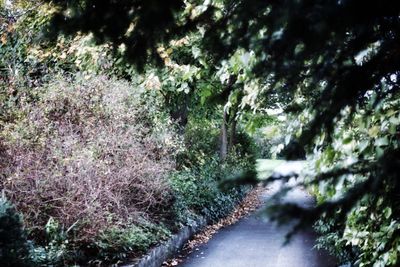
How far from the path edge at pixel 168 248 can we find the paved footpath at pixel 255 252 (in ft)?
1.16

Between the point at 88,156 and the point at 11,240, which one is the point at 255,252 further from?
the point at 11,240

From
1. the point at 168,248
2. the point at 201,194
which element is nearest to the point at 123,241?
the point at 168,248

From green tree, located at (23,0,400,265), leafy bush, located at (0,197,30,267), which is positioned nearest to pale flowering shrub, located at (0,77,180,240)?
leafy bush, located at (0,197,30,267)

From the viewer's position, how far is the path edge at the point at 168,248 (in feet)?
21.8

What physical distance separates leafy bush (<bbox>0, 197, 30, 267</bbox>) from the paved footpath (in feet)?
12.8

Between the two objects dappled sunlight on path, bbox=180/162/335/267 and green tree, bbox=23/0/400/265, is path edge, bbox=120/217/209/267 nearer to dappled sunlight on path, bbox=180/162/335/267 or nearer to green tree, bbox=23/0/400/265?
dappled sunlight on path, bbox=180/162/335/267

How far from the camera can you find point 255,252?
29.1ft

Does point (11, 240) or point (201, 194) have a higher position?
point (11, 240)

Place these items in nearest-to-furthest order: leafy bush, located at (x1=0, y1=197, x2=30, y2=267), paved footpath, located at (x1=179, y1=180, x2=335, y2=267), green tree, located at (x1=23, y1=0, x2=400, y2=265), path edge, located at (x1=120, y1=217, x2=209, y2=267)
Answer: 1. green tree, located at (x1=23, y1=0, x2=400, y2=265)
2. leafy bush, located at (x1=0, y1=197, x2=30, y2=267)
3. path edge, located at (x1=120, y1=217, x2=209, y2=267)
4. paved footpath, located at (x1=179, y1=180, x2=335, y2=267)

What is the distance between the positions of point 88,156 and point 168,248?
2333mm

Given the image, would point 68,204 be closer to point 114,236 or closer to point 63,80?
point 114,236

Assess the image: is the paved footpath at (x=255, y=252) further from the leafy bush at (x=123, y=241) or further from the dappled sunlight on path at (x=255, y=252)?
the leafy bush at (x=123, y=241)

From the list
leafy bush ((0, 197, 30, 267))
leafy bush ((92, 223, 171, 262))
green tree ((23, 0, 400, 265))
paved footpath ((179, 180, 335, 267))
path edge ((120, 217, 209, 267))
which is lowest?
paved footpath ((179, 180, 335, 267))

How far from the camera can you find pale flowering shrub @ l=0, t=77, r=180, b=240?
6.25m
